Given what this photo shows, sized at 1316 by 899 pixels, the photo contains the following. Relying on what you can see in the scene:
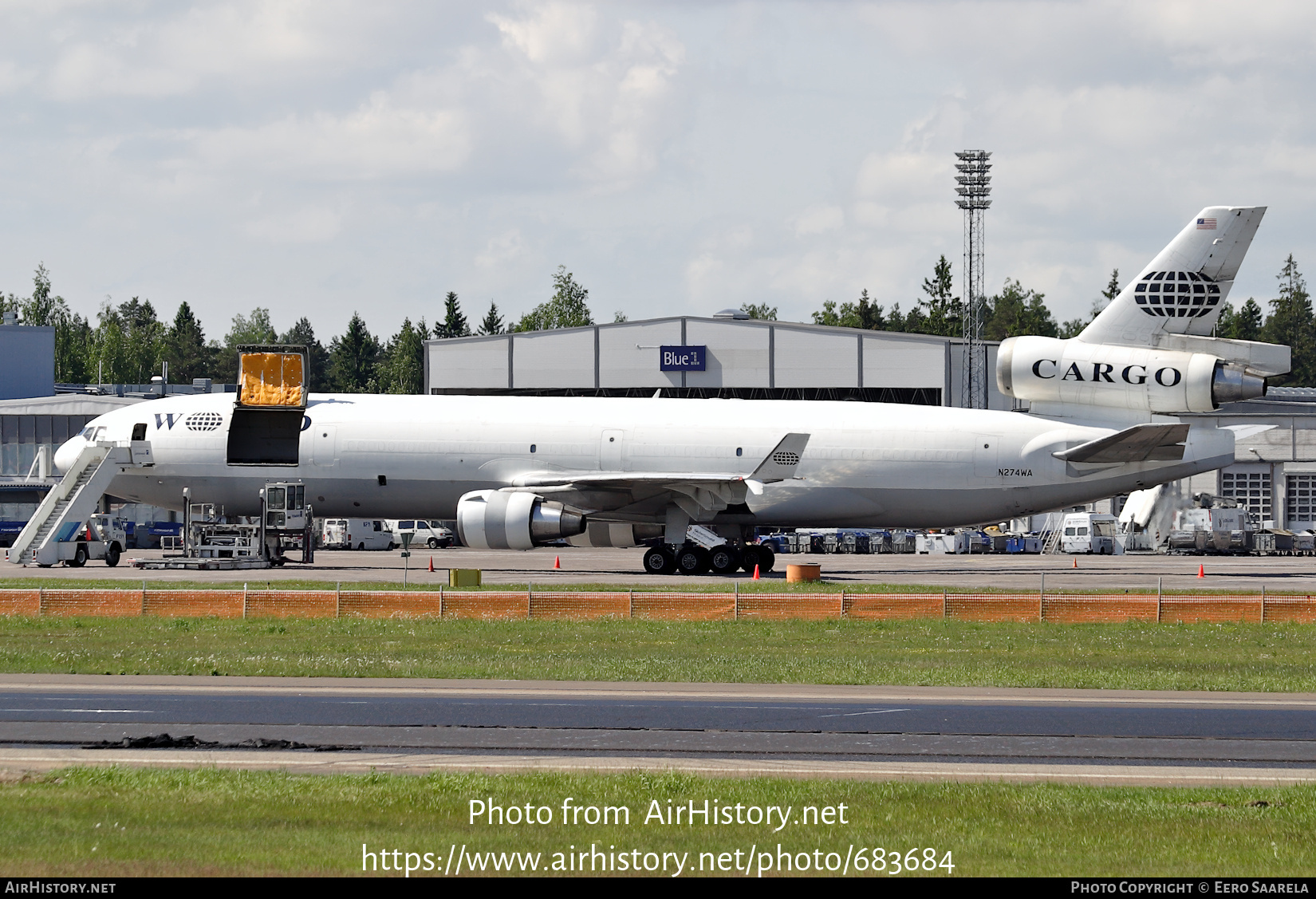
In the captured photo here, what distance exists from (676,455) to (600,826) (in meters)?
32.5

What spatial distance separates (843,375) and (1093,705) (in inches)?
2364

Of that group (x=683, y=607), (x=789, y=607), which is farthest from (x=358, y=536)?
(x=789, y=607)

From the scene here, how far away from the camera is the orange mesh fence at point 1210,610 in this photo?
3105cm

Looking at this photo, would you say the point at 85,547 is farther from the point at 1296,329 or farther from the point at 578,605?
the point at 1296,329

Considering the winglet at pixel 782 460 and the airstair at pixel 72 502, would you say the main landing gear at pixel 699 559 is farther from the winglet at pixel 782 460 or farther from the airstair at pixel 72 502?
the airstair at pixel 72 502

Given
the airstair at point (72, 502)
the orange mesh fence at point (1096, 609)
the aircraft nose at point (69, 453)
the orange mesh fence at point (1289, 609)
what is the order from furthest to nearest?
the aircraft nose at point (69, 453), the airstair at point (72, 502), the orange mesh fence at point (1289, 609), the orange mesh fence at point (1096, 609)

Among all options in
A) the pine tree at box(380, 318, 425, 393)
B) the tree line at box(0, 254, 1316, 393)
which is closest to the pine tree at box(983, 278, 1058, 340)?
the tree line at box(0, 254, 1316, 393)

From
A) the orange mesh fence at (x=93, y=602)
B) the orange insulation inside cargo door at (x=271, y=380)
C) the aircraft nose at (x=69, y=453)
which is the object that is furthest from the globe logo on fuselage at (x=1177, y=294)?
the aircraft nose at (x=69, y=453)

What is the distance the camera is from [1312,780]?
41.2ft

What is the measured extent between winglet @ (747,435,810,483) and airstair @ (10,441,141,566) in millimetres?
19941

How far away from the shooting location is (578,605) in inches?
1194

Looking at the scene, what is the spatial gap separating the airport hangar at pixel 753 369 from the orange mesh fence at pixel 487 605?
49072 mm
